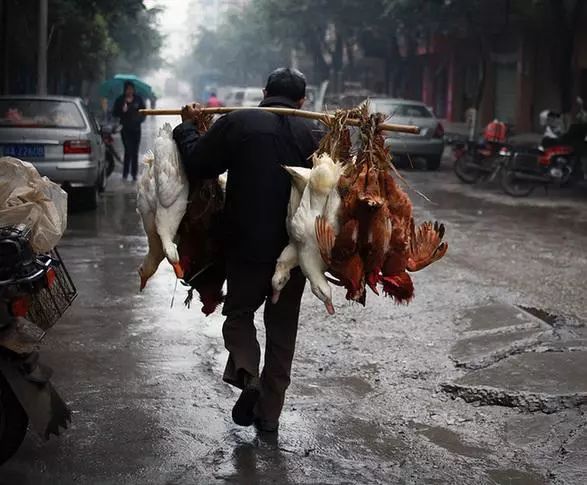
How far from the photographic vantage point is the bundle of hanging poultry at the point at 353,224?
3.91m

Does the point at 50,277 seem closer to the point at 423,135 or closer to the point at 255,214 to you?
the point at 255,214

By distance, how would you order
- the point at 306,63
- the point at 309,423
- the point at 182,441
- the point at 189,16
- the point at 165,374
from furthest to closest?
the point at 189,16
the point at 306,63
the point at 165,374
the point at 309,423
the point at 182,441

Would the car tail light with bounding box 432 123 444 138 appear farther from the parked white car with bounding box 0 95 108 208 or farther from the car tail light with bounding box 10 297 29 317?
the car tail light with bounding box 10 297 29 317

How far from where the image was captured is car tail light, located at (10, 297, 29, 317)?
378cm

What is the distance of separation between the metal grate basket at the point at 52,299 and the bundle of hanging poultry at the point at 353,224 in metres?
1.02

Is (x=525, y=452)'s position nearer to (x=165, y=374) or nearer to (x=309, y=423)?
(x=309, y=423)

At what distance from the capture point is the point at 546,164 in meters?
16.0

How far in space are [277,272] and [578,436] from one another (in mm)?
1758

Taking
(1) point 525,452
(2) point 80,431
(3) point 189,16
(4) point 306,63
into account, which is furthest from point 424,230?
(3) point 189,16

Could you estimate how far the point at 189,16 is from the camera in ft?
580

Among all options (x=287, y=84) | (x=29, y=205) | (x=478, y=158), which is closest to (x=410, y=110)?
(x=478, y=158)

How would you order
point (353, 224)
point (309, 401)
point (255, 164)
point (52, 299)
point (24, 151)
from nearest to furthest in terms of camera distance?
point (353, 224), point (255, 164), point (52, 299), point (309, 401), point (24, 151)

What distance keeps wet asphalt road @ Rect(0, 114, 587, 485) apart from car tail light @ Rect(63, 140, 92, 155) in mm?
3545

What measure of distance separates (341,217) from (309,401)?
1481 millimetres
